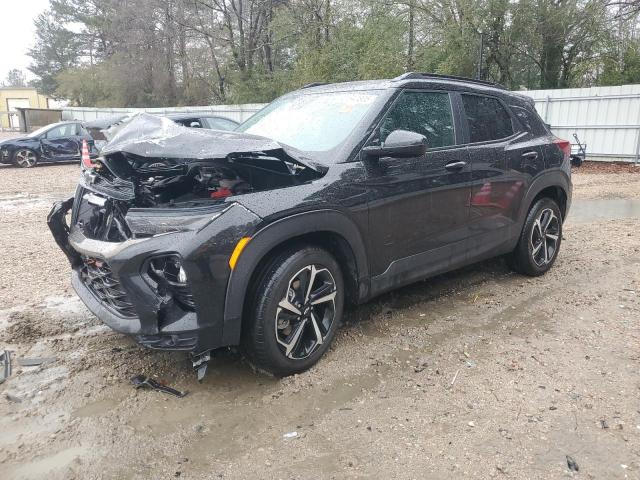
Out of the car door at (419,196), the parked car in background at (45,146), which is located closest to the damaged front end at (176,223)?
the car door at (419,196)

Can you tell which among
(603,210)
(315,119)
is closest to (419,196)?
(315,119)

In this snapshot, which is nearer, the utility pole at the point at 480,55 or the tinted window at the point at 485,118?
the tinted window at the point at 485,118

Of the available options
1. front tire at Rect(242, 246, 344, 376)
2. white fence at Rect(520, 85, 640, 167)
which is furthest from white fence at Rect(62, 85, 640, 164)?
front tire at Rect(242, 246, 344, 376)

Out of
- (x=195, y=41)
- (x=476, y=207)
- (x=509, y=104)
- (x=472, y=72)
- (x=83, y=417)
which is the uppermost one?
(x=195, y=41)

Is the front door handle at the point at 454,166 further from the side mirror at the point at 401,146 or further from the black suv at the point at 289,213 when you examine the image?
the side mirror at the point at 401,146

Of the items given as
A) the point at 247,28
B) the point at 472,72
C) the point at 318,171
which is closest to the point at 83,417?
the point at 318,171

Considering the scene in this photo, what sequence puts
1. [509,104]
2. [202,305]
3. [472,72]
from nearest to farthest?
[202,305], [509,104], [472,72]

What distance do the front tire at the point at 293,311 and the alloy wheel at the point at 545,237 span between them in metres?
2.51

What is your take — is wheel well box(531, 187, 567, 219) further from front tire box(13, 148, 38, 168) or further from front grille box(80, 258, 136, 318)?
front tire box(13, 148, 38, 168)

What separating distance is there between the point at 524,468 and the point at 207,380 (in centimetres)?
A: 185

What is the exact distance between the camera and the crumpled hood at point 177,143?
278 centimetres

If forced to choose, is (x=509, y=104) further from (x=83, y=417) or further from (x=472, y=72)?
(x=472, y=72)

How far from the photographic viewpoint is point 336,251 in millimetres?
3410

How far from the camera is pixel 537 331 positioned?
388cm
